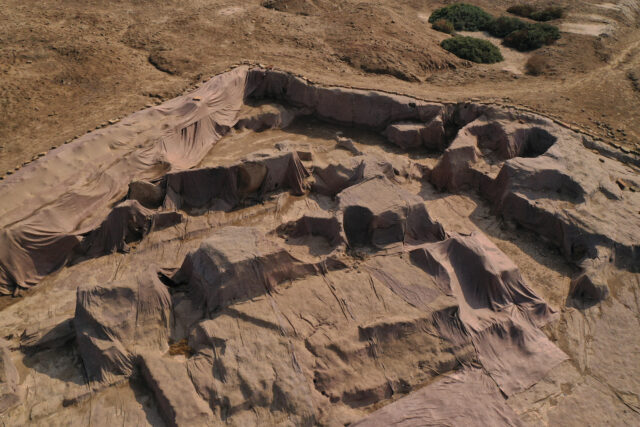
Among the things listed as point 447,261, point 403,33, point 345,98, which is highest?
point 403,33

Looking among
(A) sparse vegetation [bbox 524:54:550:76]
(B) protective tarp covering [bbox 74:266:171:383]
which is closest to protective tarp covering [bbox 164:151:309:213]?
(B) protective tarp covering [bbox 74:266:171:383]

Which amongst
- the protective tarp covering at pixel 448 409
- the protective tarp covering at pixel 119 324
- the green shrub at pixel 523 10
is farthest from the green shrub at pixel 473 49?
the protective tarp covering at pixel 119 324

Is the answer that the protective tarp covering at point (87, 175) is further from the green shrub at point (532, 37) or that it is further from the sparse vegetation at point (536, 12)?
the sparse vegetation at point (536, 12)

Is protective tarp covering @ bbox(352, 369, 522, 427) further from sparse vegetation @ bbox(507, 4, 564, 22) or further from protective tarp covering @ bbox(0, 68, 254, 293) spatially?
sparse vegetation @ bbox(507, 4, 564, 22)

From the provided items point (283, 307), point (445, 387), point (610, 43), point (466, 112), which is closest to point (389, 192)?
point (283, 307)

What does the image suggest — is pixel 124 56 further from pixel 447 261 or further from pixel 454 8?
pixel 454 8

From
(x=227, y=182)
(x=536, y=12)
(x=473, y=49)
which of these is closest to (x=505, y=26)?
(x=536, y=12)

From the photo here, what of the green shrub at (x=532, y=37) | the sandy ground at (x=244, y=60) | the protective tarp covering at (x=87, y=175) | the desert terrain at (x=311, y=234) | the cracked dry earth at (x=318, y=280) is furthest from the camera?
the green shrub at (x=532, y=37)

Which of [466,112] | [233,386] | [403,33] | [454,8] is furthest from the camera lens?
[454,8]
